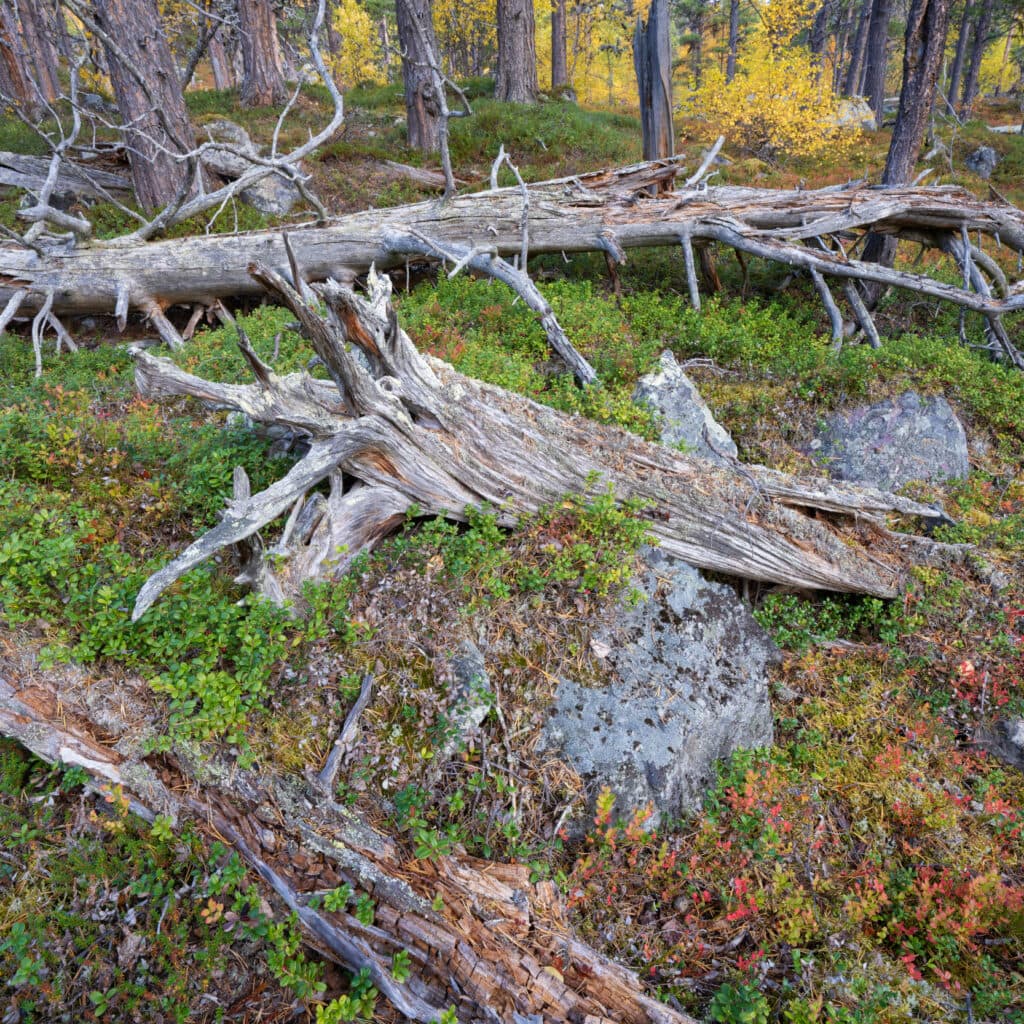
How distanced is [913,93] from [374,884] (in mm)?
12371

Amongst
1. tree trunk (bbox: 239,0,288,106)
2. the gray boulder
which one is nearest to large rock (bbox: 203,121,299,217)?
tree trunk (bbox: 239,0,288,106)

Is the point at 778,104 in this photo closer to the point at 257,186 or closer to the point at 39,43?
the point at 257,186

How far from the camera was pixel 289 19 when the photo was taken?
2205cm

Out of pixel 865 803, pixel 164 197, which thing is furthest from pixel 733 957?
pixel 164 197

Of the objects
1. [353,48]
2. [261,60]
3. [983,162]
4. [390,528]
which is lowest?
[390,528]

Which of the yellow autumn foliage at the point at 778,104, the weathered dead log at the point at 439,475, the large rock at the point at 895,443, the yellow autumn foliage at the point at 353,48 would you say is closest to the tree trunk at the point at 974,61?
the yellow autumn foliage at the point at 778,104

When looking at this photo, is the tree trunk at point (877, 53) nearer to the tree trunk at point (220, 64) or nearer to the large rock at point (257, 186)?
the large rock at point (257, 186)

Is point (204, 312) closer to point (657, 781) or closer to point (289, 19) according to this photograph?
point (657, 781)

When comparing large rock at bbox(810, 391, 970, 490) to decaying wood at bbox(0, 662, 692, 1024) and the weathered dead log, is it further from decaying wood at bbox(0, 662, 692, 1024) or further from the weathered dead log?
decaying wood at bbox(0, 662, 692, 1024)

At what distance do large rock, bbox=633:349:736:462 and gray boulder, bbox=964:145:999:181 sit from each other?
19188 mm

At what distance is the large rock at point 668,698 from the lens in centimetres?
458

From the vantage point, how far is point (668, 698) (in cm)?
492

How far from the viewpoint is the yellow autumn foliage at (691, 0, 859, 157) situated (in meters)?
16.5

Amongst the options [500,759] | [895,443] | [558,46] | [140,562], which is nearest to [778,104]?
[558,46]
